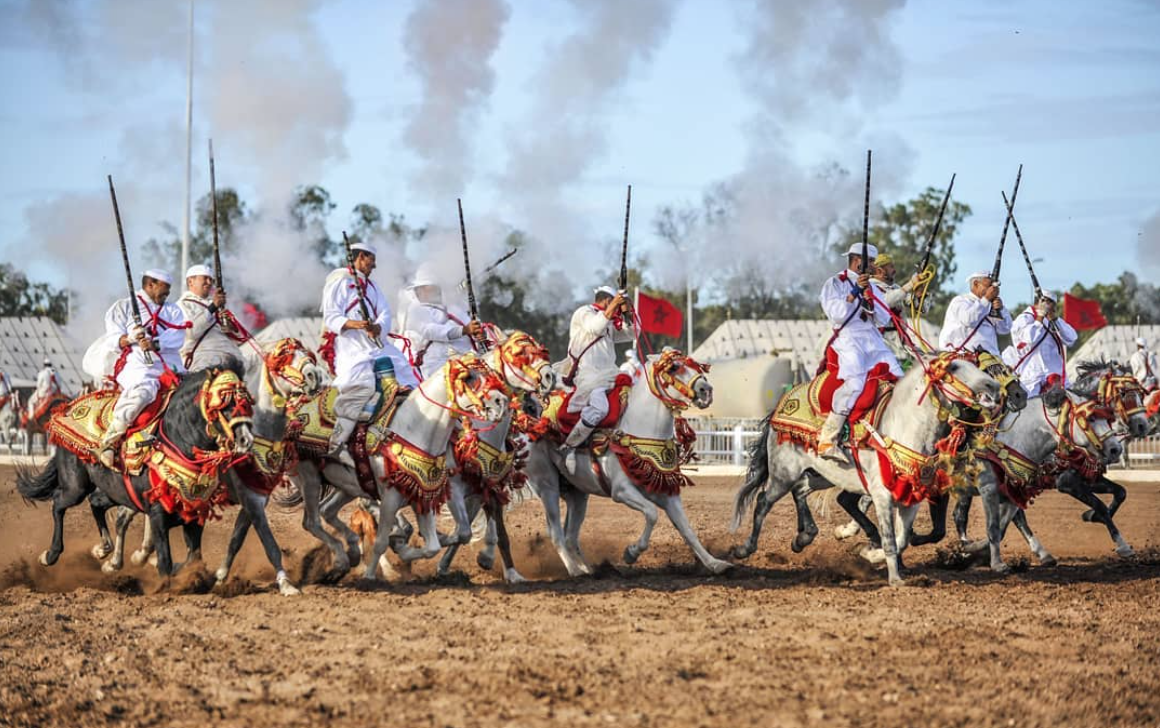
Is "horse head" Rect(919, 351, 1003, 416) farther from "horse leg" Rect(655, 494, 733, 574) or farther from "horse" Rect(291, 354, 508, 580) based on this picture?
"horse" Rect(291, 354, 508, 580)

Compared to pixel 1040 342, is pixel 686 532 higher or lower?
lower

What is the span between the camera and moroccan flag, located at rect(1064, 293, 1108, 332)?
2598cm

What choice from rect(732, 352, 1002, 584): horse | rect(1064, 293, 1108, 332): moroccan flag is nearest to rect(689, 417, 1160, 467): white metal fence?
rect(1064, 293, 1108, 332): moroccan flag

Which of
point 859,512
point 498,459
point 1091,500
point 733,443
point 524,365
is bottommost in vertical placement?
point 859,512

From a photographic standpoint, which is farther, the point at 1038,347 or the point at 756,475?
the point at 1038,347

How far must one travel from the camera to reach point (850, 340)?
12.4 metres

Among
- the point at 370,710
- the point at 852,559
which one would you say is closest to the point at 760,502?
the point at 852,559

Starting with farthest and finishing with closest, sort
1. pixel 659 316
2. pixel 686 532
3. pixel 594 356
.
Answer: pixel 659 316
pixel 594 356
pixel 686 532

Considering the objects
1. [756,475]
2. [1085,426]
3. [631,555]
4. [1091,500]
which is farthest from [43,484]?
[1091,500]

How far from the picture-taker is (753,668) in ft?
25.3

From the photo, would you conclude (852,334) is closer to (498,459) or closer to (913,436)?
(913,436)

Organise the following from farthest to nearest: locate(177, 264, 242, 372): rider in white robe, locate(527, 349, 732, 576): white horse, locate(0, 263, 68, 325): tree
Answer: locate(0, 263, 68, 325): tree < locate(527, 349, 732, 576): white horse < locate(177, 264, 242, 372): rider in white robe

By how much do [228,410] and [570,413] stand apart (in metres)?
3.28

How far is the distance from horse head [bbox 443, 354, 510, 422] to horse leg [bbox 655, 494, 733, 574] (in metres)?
1.90
